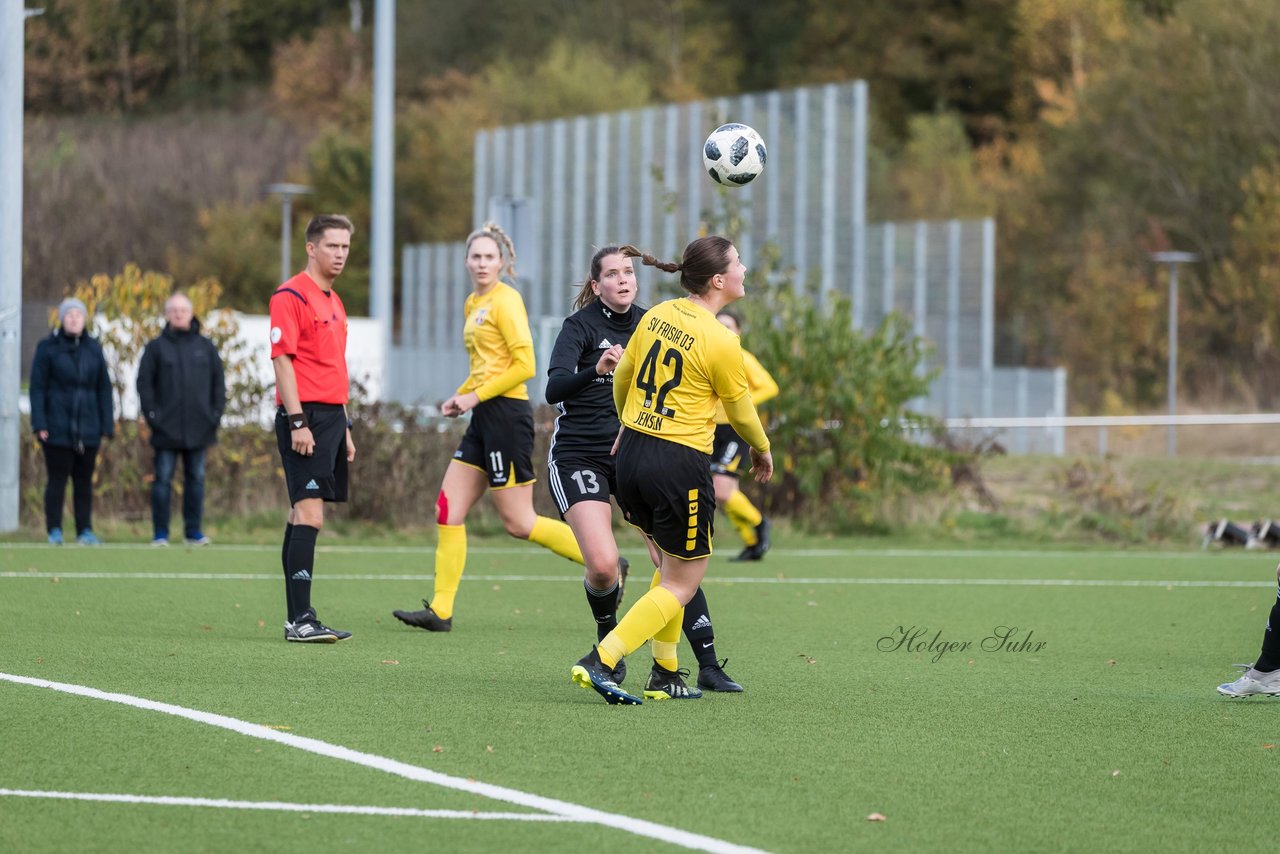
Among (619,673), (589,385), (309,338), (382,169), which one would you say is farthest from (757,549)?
(382,169)

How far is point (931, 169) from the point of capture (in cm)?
5556

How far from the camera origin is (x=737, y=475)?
13.9 m

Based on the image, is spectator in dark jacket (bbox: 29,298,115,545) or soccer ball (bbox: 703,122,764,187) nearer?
soccer ball (bbox: 703,122,764,187)

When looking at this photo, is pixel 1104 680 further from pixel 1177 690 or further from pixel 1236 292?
pixel 1236 292

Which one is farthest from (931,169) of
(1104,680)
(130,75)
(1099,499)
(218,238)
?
(1104,680)

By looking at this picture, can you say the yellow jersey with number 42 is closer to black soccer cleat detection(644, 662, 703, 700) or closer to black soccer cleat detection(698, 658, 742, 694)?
black soccer cleat detection(644, 662, 703, 700)

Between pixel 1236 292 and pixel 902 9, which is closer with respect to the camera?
pixel 1236 292

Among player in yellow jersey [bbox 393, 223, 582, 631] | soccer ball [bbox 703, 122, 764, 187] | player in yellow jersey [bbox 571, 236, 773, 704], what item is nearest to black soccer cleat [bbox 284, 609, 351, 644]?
player in yellow jersey [bbox 393, 223, 582, 631]

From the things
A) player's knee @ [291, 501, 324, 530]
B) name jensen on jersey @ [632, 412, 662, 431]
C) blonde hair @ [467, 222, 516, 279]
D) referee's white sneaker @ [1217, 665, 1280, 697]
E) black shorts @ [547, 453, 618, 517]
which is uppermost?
blonde hair @ [467, 222, 516, 279]

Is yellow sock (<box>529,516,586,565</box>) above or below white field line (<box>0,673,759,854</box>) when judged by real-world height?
above

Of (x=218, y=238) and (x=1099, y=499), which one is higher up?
(x=218, y=238)

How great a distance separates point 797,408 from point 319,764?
36.0 ft

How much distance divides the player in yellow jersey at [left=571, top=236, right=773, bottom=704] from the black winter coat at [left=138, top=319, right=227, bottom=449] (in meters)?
7.75

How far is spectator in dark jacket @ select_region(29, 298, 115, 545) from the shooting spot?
14.1 metres
